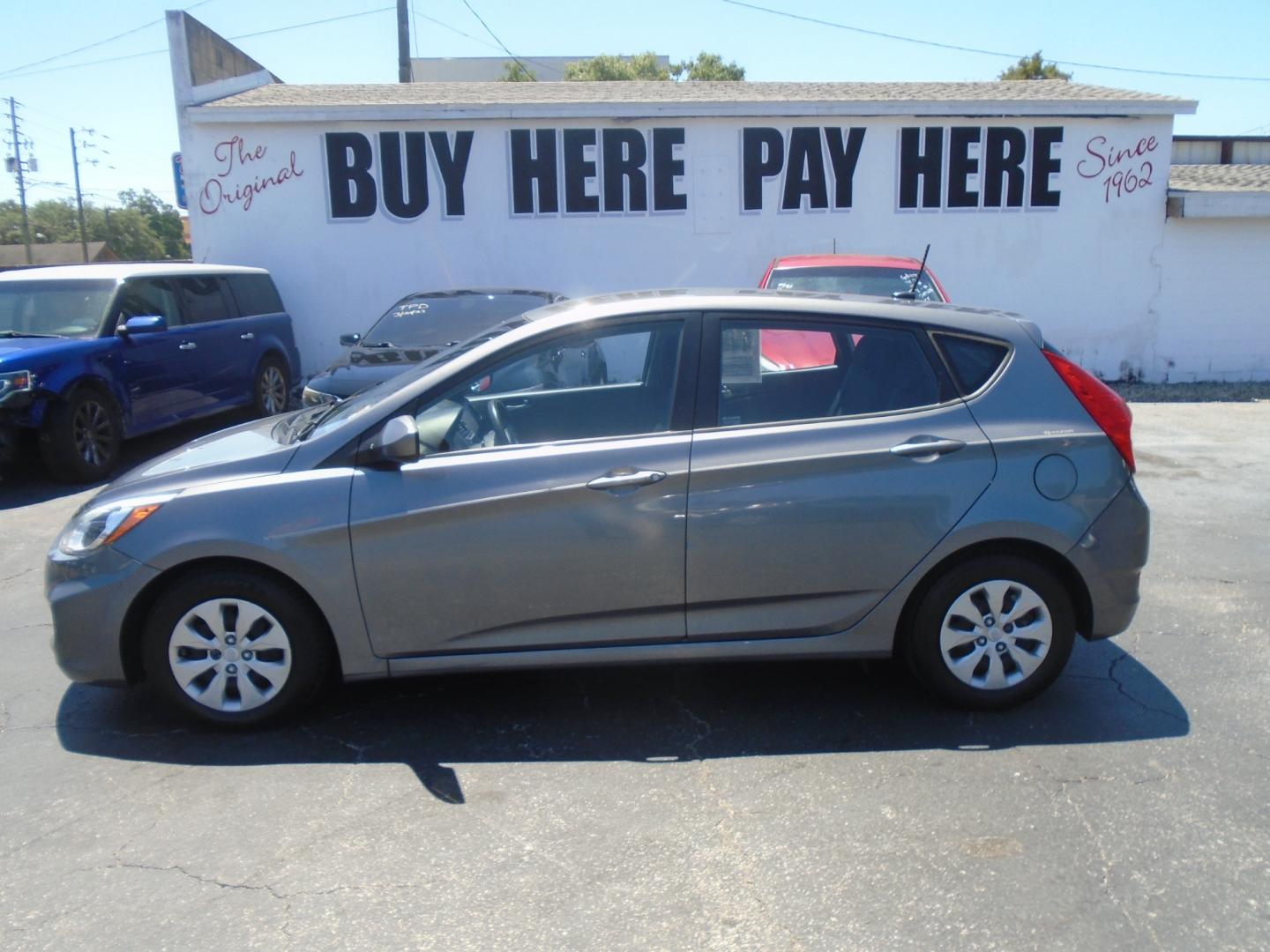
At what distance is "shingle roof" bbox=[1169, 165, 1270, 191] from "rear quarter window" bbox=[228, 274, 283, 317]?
37.9ft

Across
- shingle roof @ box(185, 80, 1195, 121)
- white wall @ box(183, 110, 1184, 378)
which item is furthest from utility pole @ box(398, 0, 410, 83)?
white wall @ box(183, 110, 1184, 378)

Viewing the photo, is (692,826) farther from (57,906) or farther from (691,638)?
(57,906)

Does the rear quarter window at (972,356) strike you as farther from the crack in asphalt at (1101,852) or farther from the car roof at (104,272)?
the car roof at (104,272)

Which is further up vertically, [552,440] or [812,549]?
[552,440]

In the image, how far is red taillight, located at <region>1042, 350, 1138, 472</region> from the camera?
13.8ft

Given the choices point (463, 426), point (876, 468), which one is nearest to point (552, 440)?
point (463, 426)

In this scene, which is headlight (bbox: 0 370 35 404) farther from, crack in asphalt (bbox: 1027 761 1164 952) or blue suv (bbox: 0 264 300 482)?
crack in asphalt (bbox: 1027 761 1164 952)

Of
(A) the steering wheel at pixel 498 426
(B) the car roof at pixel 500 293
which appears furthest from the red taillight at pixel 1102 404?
(B) the car roof at pixel 500 293

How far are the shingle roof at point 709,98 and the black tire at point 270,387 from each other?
3.72 metres

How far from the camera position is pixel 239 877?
10.5 feet

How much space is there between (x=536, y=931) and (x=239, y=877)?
3.12 feet

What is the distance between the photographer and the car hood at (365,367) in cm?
847

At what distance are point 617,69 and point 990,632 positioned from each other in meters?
46.5

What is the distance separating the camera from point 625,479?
12.9 feet
